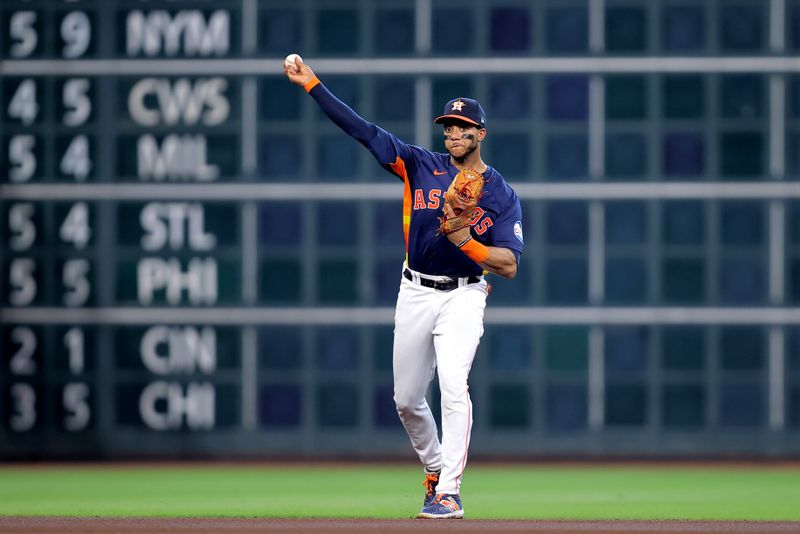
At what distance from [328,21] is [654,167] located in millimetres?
2791

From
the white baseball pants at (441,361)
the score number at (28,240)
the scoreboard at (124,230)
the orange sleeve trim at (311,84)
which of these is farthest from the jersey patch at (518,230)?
the score number at (28,240)

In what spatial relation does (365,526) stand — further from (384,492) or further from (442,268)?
(384,492)

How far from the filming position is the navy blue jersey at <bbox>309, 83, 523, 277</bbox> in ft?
24.8

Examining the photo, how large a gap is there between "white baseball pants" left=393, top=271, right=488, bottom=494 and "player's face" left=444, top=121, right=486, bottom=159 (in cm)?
65

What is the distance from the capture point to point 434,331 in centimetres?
760

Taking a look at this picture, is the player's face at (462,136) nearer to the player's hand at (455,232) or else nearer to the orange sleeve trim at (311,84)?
the player's hand at (455,232)

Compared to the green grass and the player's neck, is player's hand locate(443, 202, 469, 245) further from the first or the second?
the green grass

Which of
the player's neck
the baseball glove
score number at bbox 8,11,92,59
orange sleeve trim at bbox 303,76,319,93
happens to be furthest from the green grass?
score number at bbox 8,11,92,59

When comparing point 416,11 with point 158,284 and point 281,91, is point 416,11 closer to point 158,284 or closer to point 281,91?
point 281,91

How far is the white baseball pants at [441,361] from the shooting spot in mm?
7410

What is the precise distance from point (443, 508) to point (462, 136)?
5.80 feet

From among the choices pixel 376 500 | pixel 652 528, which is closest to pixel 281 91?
pixel 376 500

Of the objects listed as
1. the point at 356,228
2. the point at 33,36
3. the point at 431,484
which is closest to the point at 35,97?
the point at 33,36

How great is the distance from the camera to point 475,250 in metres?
7.32
